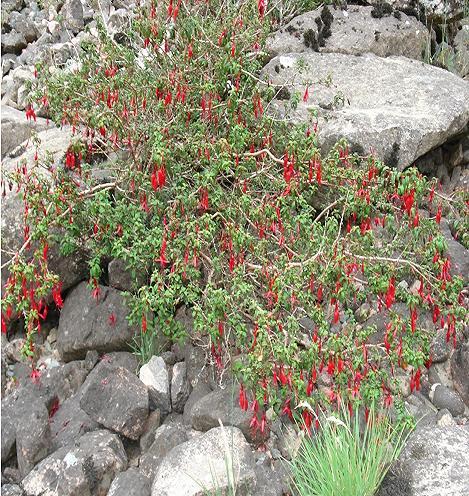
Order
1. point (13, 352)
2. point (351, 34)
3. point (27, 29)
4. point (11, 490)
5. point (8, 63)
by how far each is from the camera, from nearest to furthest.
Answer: point (11, 490)
point (13, 352)
point (351, 34)
point (8, 63)
point (27, 29)

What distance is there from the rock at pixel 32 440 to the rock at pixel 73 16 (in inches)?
255

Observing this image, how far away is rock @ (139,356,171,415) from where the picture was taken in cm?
497

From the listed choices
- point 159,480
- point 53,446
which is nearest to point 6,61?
point 53,446

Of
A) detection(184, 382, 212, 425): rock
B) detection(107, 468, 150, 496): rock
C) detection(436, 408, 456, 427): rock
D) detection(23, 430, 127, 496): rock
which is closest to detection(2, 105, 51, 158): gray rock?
detection(184, 382, 212, 425): rock

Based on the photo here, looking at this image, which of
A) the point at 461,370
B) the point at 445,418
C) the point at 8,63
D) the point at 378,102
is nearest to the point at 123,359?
the point at 445,418

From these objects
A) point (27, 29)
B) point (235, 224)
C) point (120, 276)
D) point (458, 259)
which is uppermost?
point (235, 224)

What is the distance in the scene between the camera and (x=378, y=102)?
23.3 ft

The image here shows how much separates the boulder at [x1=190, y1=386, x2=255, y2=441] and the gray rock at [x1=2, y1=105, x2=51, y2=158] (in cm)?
366

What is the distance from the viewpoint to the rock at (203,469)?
414 cm

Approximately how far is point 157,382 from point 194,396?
11.7 inches

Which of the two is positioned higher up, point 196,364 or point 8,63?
point 8,63

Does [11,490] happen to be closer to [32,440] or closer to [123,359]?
[32,440]

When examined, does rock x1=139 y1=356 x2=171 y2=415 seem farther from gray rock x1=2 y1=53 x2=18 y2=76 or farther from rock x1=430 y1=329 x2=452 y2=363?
gray rock x1=2 y1=53 x2=18 y2=76

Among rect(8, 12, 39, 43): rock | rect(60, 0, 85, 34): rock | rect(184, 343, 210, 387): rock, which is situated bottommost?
rect(184, 343, 210, 387): rock
